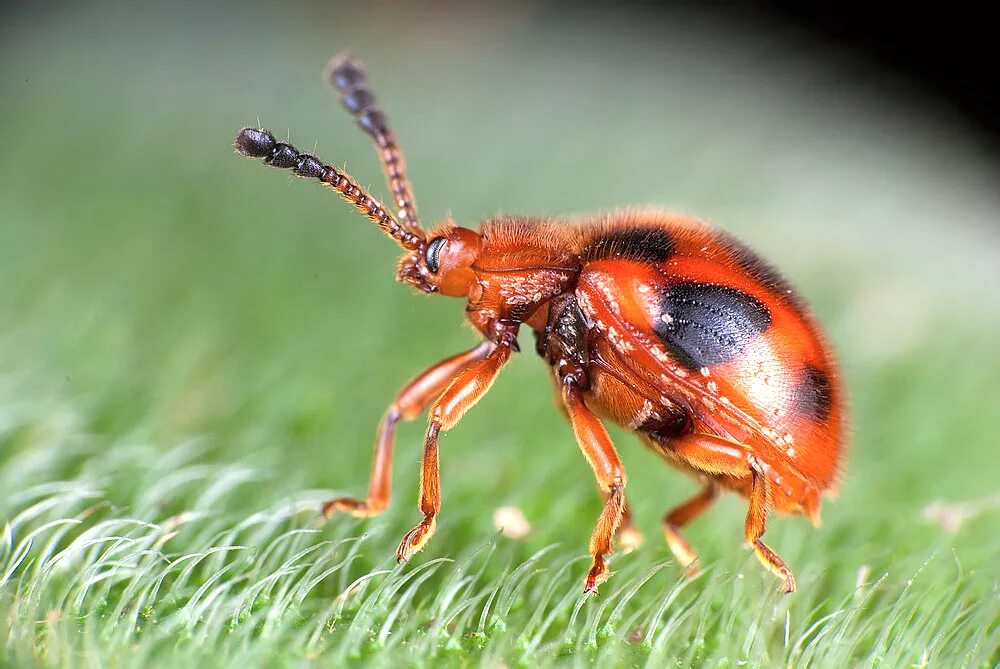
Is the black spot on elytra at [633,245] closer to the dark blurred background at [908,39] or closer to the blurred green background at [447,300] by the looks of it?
the blurred green background at [447,300]

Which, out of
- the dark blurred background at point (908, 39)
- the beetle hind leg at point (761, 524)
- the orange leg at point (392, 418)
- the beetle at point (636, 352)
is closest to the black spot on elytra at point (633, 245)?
the beetle at point (636, 352)

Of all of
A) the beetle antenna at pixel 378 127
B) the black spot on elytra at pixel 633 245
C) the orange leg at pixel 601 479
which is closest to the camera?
the orange leg at pixel 601 479

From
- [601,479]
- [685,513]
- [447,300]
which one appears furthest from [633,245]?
[447,300]

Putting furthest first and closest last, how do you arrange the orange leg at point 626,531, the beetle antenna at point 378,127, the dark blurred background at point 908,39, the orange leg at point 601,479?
1. the dark blurred background at point 908,39
2. the beetle antenna at point 378,127
3. the orange leg at point 626,531
4. the orange leg at point 601,479

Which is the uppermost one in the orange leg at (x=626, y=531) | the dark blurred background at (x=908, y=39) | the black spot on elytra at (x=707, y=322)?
the dark blurred background at (x=908, y=39)

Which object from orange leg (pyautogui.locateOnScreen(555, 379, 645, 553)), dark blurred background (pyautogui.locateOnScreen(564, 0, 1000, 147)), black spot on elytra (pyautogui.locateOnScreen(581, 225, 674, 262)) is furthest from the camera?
dark blurred background (pyautogui.locateOnScreen(564, 0, 1000, 147))

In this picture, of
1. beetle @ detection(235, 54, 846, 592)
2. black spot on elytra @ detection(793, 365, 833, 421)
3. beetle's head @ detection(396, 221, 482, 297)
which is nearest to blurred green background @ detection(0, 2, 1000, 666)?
beetle @ detection(235, 54, 846, 592)

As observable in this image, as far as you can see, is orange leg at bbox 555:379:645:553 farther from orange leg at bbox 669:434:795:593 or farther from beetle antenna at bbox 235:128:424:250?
beetle antenna at bbox 235:128:424:250

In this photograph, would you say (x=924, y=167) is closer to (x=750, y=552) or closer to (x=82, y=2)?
(x=750, y=552)
